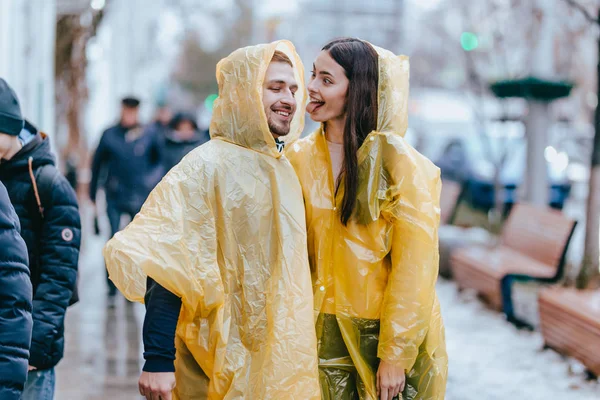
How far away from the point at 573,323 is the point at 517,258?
2.56 m

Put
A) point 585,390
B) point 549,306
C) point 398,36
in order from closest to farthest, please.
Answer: point 585,390 < point 549,306 < point 398,36

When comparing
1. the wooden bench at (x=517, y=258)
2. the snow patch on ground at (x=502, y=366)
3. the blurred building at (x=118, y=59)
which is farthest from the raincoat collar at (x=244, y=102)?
the blurred building at (x=118, y=59)

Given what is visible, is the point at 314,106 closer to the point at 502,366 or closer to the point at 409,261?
the point at 409,261

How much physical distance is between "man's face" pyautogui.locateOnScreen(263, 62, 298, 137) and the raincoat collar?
0.18 feet

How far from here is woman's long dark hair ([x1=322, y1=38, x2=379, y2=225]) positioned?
3.33m

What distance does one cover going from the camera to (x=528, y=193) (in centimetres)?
1050

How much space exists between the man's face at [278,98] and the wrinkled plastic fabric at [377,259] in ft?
1.01

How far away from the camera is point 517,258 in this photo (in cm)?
875

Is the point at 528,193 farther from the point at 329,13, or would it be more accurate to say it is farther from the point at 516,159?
the point at 329,13

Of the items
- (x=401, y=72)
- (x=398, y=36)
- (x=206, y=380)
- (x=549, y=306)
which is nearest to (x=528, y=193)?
(x=549, y=306)

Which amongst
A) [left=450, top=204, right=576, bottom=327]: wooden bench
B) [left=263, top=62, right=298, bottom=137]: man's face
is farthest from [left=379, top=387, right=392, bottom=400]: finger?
[left=450, top=204, right=576, bottom=327]: wooden bench

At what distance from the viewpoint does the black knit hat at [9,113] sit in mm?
3281

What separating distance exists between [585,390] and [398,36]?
22518 millimetres

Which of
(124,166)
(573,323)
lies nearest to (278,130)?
(573,323)
